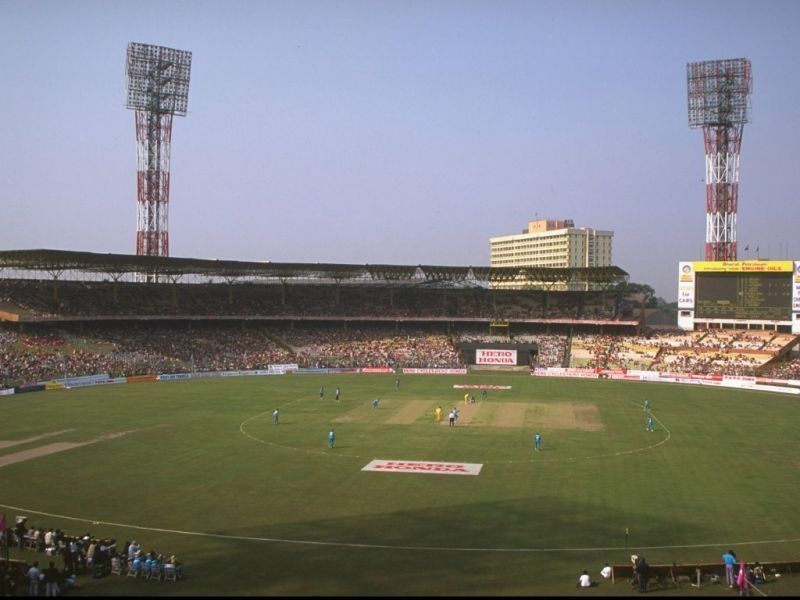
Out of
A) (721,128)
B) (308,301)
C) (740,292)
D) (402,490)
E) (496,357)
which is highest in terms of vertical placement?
(721,128)

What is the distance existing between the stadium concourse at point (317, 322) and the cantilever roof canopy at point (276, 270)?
0.22 meters

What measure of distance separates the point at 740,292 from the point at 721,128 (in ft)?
65.5

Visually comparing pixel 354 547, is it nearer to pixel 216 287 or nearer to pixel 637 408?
pixel 637 408

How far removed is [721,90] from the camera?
278 feet

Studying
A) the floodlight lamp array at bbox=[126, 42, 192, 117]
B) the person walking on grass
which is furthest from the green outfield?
the floodlight lamp array at bbox=[126, 42, 192, 117]

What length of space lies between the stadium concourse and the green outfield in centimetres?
2071

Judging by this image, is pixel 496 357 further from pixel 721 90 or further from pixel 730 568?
pixel 730 568

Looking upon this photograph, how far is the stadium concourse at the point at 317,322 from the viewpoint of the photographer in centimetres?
7456

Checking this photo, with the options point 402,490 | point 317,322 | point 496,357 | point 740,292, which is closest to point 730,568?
point 402,490

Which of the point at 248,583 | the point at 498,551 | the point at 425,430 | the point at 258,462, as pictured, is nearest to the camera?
the point at 248,583

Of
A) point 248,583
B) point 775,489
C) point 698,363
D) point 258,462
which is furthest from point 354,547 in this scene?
point 698,363

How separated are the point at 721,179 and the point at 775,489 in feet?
208

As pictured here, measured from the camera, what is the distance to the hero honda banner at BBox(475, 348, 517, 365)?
278 ft

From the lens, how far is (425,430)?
4453 centimetres
